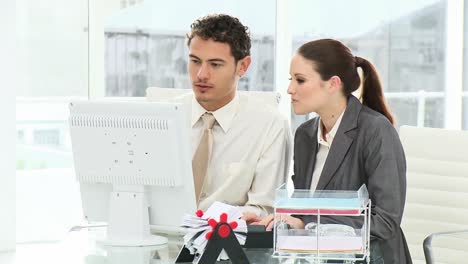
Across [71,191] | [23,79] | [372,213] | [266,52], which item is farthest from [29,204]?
[372,213]

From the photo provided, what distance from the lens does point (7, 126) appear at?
5.62 metres

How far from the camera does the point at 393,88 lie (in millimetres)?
6617

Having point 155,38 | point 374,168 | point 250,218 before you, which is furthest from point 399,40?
point 250,218

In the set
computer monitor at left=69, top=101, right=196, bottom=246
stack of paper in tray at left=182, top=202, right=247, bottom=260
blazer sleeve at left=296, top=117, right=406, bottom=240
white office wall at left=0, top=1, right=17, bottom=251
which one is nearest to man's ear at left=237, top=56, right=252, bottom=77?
blazer sleeve at left=296, top=117, right=406, bottom=240

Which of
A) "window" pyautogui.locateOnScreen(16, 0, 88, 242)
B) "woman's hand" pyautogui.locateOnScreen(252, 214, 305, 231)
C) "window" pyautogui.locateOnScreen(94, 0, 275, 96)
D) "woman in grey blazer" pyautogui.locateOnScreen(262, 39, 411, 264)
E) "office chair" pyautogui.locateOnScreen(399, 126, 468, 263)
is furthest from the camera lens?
"window" pyautogui.locateOnScreen(94, 0, 275, 96)

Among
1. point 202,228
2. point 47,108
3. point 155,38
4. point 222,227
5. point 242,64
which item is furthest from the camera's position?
point 155,38

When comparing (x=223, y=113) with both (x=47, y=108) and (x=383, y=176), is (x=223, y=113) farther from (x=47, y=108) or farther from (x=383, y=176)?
(x=47, y=108)

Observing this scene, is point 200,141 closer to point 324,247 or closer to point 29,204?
point 324,247

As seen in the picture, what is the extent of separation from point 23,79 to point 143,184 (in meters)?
3.11

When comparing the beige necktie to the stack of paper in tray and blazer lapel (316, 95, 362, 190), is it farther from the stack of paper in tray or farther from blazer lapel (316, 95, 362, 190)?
the stack of paper in tray

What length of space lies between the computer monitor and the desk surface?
5 cm

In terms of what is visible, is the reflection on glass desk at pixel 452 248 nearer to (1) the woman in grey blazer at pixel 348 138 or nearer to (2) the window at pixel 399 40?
(1) the woman in grey blazer at pixel 348 138

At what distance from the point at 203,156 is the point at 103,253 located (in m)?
0.68

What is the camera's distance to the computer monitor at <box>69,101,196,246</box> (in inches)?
110
